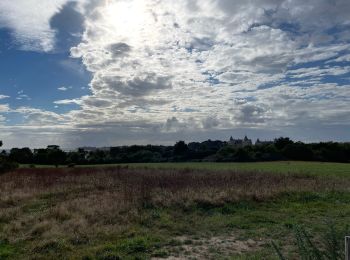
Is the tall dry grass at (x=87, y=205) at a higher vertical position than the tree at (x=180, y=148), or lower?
lower

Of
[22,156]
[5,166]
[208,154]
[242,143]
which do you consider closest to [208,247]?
[5,166]

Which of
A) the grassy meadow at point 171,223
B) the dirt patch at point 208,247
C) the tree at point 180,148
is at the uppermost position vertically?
the tree at point 180,148

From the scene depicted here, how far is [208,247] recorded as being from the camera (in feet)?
28.6

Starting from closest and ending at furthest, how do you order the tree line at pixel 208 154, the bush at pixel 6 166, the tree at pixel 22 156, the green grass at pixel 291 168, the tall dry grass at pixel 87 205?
the tall dry grass at pixel 87 205 → the bush at pixel 6 166 → the green grass at pixel 291 168 → the tree at pixel 22 156 → the tree line at pixel 208 154

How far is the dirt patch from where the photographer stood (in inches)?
319

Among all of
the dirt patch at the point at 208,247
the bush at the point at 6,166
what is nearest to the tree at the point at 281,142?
the bush at the point at 6,166

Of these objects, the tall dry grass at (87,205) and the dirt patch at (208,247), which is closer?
the dirt patch at (208,247)

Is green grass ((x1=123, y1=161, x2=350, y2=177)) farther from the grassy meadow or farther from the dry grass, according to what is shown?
the grassy meadow

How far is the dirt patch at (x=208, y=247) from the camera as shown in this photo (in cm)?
811

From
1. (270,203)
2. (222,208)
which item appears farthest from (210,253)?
(270,203)

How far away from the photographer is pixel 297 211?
45.9ft

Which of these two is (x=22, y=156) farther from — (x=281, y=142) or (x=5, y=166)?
(x=281, y=142)

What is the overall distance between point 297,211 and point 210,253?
6897 millimetres

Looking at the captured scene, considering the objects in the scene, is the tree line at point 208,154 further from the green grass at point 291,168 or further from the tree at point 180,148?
the green grass at point 291,168
